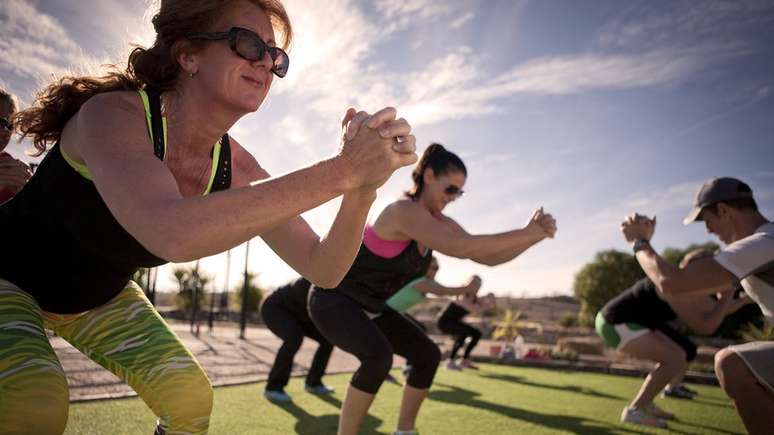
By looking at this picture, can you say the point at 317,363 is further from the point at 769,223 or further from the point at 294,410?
the point at 769,223

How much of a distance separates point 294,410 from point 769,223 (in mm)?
4496

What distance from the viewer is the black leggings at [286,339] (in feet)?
18.6

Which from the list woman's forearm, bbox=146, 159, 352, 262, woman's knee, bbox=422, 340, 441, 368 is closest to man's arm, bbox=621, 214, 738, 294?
woman's knee, bbox=422, 340, 441, 368

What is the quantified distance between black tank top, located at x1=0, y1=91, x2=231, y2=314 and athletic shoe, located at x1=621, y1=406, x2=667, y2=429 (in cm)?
523

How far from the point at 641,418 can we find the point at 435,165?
3.58 metres

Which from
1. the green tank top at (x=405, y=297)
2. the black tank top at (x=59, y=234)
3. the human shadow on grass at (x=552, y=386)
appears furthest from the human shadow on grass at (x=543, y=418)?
the black tank top at (x=59, y=234)

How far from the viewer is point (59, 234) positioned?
5.77 ft

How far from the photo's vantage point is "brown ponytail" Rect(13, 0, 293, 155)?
186 cm

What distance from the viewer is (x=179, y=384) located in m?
1.78

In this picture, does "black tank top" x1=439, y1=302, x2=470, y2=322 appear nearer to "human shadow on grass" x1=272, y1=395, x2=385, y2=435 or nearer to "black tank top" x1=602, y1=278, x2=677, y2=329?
"black tank top" x1=602, y1=278, x2=677, y2=329

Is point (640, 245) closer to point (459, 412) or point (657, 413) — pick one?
point (657, 413)

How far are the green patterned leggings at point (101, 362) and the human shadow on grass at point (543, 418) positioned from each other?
4.02 meters

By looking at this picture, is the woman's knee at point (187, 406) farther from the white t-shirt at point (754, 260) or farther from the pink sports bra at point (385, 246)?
the white t-shirt at point (754, 260)

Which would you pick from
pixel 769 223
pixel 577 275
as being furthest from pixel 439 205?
pixel 577 275
